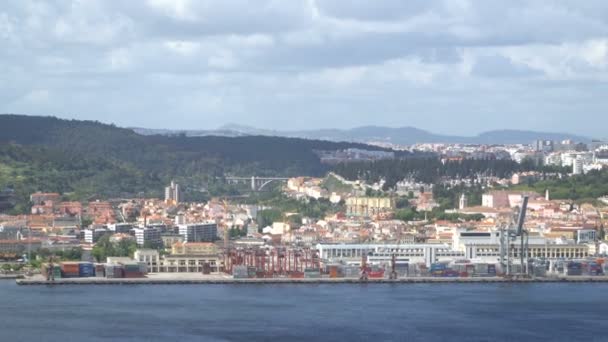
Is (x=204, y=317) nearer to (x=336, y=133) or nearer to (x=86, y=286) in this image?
(x=86, y=286)

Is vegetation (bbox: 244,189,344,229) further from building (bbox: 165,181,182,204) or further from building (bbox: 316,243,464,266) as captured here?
building (bbox: 316,243,464,266)

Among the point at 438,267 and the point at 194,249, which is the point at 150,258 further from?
the point at 438,267

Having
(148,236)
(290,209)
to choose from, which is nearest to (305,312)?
(148,236)

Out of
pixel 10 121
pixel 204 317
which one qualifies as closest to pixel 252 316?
pixel 204 317

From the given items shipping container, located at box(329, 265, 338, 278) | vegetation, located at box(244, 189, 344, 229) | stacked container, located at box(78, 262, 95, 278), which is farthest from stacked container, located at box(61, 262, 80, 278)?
vegetation, located at box(244, 189, 344, 229)

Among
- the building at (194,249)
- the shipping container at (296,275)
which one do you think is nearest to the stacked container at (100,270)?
the building at (194,249)

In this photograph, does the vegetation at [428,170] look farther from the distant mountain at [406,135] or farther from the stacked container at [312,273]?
the distant mountain at [406,135]

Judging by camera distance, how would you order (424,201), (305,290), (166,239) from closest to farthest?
(305,290) → (166,239) → (424,201)
